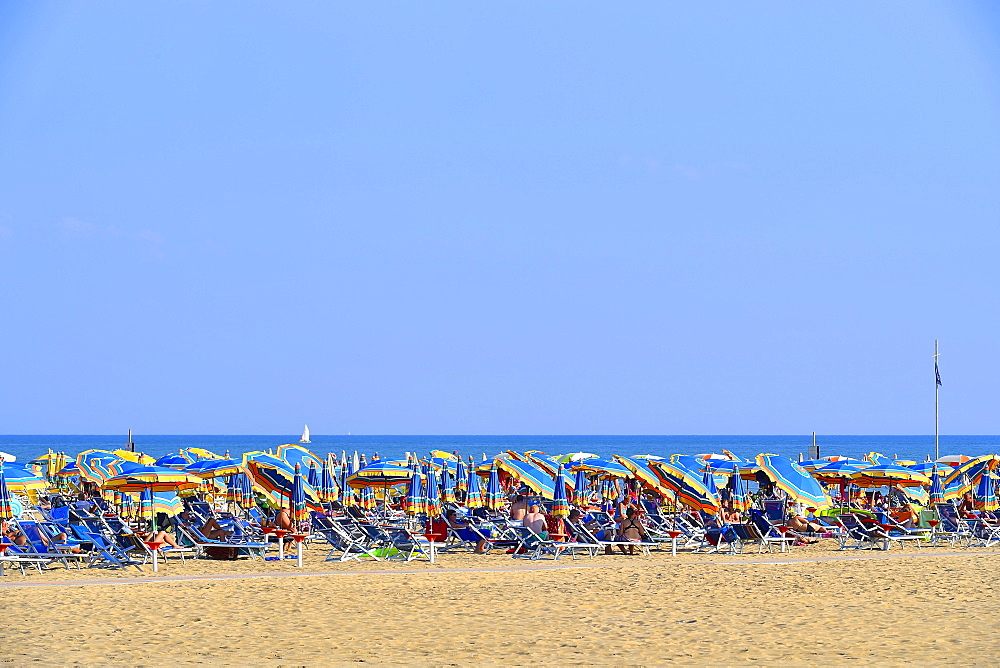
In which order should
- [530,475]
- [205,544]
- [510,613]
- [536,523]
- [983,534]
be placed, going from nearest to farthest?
[510,613] → [205,544] → [536,523] → [983,534] → [530,475]

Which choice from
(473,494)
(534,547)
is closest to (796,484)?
(534,547)

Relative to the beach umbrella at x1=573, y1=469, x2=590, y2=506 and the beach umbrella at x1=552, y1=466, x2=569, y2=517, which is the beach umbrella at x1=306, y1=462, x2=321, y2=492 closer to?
the beach umbrella at x1=573, y1=469, x2=590, y2=506

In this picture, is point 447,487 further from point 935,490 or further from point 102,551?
point 102,551

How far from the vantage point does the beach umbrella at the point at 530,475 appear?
19.2m

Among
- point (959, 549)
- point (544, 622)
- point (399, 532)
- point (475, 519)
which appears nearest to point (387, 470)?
point (475, 519)

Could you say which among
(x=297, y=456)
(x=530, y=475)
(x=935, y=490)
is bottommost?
(x=935, y=490)

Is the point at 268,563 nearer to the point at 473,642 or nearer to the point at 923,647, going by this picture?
the point at 473,642

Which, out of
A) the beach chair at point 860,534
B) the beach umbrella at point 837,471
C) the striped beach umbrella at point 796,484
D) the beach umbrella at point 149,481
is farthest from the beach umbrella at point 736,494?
the beach umbrella at point 149,481

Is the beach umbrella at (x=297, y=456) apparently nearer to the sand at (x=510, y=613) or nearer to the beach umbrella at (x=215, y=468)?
the beach umbrella at (x=215, y=468)

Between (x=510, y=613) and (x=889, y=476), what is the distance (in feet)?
44.9

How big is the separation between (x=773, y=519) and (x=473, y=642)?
38.7 ft

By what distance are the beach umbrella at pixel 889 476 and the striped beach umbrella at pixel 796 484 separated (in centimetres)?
332

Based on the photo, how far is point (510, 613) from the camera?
10383mm

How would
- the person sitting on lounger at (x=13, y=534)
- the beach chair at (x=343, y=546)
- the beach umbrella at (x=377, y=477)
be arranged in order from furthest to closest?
the beach umbrella at (x=377, y=477) < the beach chair at (x=343, y=546) < the person sitting on lounger at (x=13, y=534)
